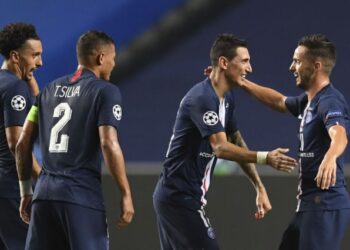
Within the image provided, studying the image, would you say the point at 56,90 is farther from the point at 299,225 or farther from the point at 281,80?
the point at 281,80

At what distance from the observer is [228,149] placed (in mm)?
5141

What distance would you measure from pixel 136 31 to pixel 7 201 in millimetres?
4912

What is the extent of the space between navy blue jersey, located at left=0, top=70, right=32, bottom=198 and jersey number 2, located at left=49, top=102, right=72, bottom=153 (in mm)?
577

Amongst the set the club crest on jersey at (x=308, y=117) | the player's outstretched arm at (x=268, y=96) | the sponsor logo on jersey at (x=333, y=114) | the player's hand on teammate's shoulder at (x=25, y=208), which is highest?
the player's outstretched arm at (x=268, y=96)

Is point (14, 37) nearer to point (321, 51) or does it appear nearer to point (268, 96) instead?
point (268, 96)

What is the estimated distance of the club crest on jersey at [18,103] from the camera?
5336mm

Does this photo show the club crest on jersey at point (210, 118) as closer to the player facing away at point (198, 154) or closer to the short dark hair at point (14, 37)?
the player facing away at point (198, 154)

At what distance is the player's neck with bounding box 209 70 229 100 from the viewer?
5469 mm

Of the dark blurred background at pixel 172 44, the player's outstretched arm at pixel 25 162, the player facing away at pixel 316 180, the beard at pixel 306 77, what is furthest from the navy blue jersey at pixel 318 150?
the dark blurred background at pixel 172 44

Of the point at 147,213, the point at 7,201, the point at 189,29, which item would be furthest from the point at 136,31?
the point at 7,201

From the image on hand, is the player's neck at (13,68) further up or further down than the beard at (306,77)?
further up

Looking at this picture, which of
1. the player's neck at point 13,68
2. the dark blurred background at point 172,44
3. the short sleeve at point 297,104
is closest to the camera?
the short sleeve at point 297,104

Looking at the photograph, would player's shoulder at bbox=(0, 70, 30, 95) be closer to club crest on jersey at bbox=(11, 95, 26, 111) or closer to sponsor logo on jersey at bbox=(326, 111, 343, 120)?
club crest on jersey at bbox=(11, 95, 26, 111)

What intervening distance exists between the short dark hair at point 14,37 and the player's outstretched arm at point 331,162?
1977mm
